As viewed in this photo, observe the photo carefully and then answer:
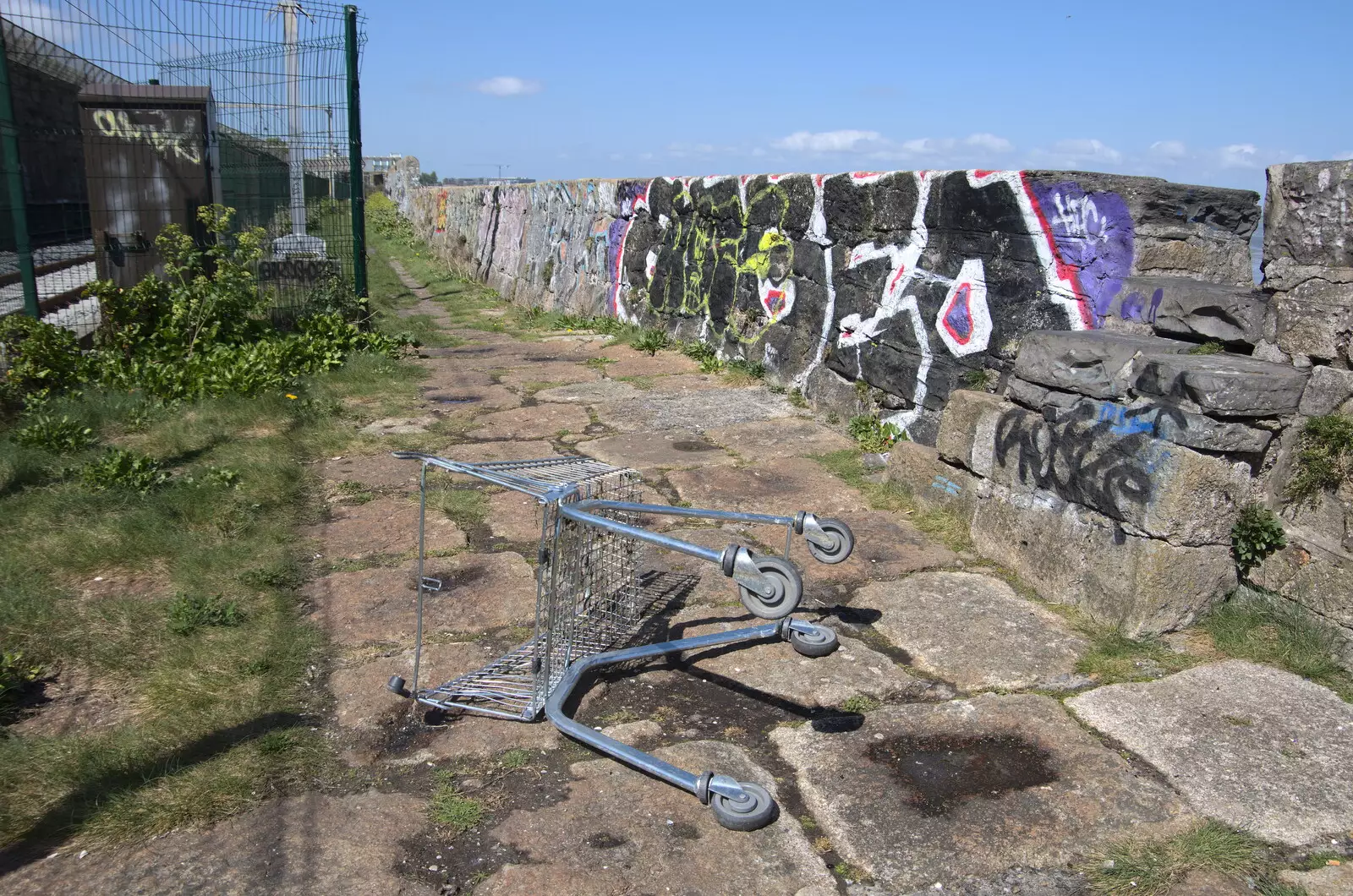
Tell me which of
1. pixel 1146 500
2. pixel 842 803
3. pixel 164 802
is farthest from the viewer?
pixel 1146 500

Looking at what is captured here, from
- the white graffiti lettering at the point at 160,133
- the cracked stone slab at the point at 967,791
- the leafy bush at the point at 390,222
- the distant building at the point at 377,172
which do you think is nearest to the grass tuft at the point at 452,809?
the cracked stone slab at the point at 967,791

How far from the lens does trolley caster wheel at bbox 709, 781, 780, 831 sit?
7.96 ft

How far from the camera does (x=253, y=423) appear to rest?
19.7 ft

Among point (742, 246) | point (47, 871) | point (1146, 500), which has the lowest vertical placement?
point (47, 871)

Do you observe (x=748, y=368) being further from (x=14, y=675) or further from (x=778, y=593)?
(x=14, y=675)

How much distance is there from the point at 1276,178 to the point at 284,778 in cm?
402

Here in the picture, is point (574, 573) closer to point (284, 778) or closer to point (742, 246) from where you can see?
point (284, 778)

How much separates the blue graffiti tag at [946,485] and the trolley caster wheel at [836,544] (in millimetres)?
1432

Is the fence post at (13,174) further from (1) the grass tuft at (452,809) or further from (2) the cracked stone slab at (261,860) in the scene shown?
(1) the grass tuft at (452,809)

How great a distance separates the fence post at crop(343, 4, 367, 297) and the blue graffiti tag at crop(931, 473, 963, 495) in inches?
235

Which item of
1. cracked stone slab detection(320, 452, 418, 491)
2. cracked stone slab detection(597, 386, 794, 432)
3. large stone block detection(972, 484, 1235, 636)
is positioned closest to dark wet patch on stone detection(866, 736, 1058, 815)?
large stone block detection(972, 484, 1235, 636)

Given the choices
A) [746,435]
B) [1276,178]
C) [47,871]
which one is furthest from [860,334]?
[47,871]

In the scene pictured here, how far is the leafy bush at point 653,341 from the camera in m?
9.19

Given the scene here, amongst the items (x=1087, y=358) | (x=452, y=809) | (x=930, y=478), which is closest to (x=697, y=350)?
(x=930, y=478)
